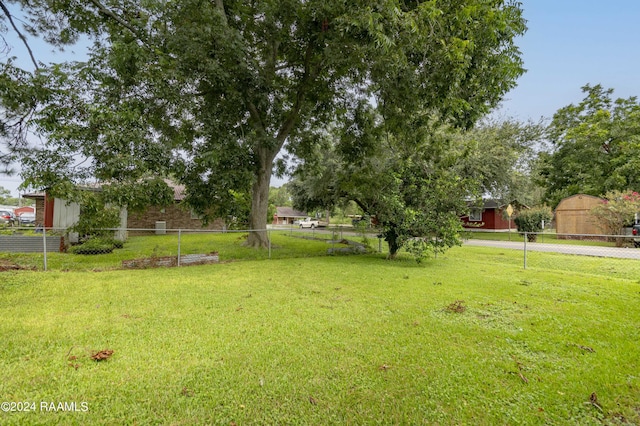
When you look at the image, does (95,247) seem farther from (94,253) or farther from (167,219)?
(167,219)

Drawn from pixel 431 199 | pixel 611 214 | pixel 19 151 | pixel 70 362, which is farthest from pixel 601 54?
pixel 19 151

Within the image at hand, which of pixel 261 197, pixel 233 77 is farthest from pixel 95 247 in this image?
pixel 233 77

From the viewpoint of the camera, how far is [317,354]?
2869mm

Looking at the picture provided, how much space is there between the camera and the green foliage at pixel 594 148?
19375 millimetres

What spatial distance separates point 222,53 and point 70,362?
7.98 meters

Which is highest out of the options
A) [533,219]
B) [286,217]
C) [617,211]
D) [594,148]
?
[594,148]

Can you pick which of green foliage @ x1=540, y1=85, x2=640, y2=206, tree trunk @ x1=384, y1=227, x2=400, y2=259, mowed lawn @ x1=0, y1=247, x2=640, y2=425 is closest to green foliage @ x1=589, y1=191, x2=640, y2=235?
green foliage @ x1=540, y1=85, x2=640, y2=206

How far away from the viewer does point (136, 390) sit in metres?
2.23

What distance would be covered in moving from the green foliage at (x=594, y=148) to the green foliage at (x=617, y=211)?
6.40 metres

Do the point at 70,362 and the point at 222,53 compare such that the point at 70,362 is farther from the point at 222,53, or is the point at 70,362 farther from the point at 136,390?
the point at 222,53

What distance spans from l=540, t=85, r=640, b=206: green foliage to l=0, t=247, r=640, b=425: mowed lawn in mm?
20185

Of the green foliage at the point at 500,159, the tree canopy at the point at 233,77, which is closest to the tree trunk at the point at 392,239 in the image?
the tree canopy at the point at 233,77

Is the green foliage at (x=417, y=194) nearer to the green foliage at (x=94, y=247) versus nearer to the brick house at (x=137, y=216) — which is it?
the brick house at (x=137, y=216)

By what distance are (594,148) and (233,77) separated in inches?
1026
